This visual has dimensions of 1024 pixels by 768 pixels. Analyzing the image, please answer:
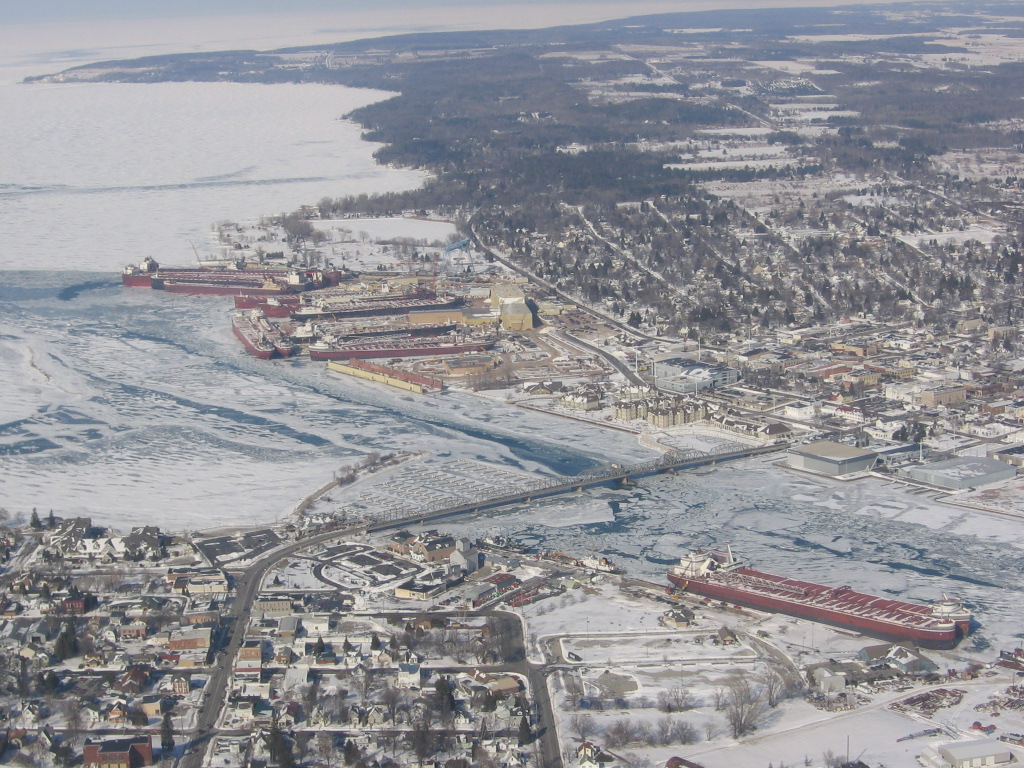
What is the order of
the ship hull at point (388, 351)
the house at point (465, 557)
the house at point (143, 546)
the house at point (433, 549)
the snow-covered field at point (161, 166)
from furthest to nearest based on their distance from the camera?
the snow-covered field at point (161, 166) < the ship hull at point (388, 351) < the house at point (143, 546) < the house at point (433, 549) < the house at point (465, 557)

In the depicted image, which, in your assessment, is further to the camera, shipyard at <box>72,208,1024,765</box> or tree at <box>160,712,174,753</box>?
shipyard at <box>72,208,1024,765</box>

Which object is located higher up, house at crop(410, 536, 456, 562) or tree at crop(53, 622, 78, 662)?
tree at crop(53, 622, 78, 662)

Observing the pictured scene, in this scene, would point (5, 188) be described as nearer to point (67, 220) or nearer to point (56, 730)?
point (67, 220)

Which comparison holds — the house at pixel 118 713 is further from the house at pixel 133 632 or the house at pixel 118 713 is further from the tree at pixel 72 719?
the house at pixel 133 632

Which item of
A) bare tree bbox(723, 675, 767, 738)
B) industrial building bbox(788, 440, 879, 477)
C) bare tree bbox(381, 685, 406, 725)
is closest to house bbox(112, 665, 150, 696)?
Answer: bare tree bbox(381, 685, 406, 725)

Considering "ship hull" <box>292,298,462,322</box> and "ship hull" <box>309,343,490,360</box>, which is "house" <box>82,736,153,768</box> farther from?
"ship hull" <box>292,298,462,322</box>

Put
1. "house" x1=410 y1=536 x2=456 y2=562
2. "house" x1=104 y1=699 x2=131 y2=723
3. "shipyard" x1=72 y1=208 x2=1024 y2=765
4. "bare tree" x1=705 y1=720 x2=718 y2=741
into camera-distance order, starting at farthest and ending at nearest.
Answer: "house" x1=410 y1=536 x2=456 y2=562, "shipyard" x1=72 y1=208 x2=1024 y2=765, "house" x1=104 y1=699 x2=131 y2=723, "bare tree" x1=705 y1=720 x2=718 y2=741

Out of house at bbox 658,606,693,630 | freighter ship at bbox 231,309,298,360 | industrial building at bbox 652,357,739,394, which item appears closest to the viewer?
house at bbox 658,606,693,630

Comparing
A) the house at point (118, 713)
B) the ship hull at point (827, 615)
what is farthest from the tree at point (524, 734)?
the ship hull at point (827, 615)
